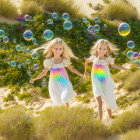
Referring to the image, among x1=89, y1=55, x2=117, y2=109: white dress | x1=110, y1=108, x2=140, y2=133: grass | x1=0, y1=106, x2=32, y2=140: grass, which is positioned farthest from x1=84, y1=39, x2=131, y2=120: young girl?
x1=0, y1=106, x2=32, y2=140: grass

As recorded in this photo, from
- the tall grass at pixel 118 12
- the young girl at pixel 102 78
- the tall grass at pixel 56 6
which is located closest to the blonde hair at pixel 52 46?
the young girl at pixel 102 78

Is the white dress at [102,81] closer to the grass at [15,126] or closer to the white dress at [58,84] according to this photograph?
the white dress at [58,84]

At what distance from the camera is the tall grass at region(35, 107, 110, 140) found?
182 inches

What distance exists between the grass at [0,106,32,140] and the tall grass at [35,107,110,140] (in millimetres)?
191

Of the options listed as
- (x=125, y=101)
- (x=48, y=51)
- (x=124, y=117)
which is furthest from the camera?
(x=125, y=101)

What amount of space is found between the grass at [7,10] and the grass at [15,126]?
7.25 metres

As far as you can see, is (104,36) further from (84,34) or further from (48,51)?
(48,51)

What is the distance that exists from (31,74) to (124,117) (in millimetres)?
4210

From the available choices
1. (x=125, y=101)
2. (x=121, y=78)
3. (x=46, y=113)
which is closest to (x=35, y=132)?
(x=46, y=113)

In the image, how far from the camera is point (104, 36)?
1136 centimetres

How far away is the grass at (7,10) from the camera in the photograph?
1155cm

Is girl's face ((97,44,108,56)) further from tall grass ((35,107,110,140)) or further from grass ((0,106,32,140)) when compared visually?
grass ((0,106,32,140))

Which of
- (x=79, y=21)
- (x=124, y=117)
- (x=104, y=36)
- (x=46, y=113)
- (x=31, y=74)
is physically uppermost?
(x=79, y=21)

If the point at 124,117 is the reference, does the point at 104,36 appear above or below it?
above
